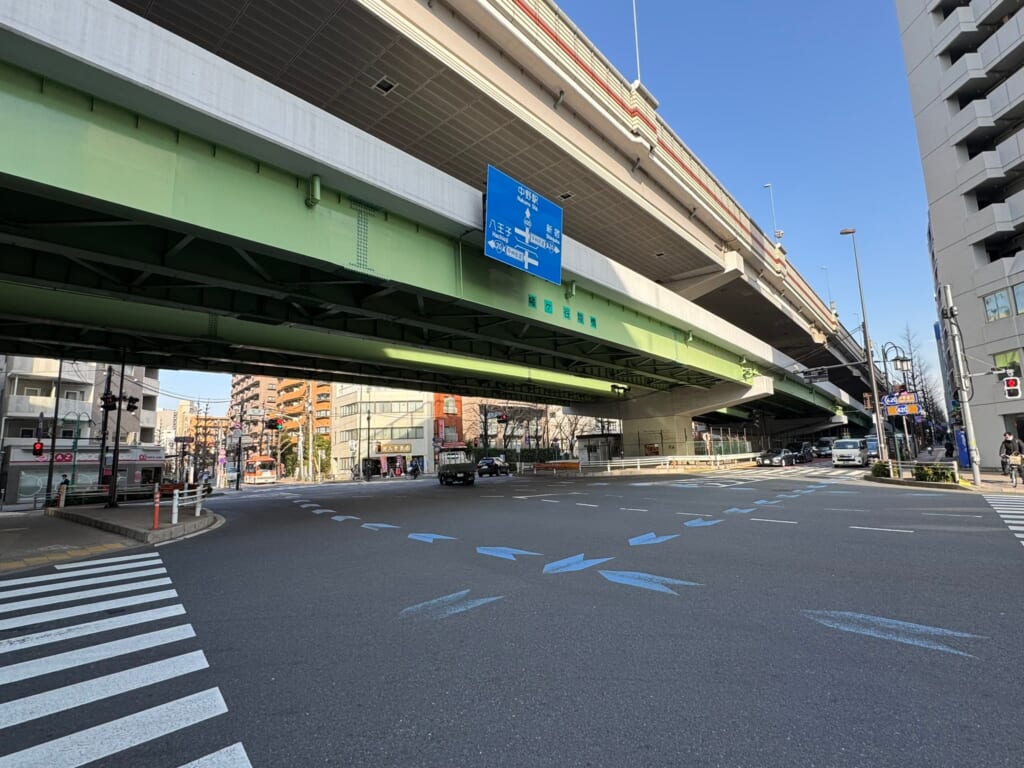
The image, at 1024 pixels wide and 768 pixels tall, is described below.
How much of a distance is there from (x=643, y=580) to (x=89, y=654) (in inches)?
230

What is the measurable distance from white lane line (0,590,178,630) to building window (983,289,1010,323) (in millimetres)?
38705

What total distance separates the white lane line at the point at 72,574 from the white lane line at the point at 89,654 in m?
4.53

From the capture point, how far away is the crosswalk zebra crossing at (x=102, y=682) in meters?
3.03

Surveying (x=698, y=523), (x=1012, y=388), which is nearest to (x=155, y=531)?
(x=698, y=523)

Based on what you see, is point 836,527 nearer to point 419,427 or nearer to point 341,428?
point 419,427

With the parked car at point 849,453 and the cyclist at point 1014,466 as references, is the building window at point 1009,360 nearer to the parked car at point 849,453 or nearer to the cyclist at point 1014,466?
the parked car at point 849,453

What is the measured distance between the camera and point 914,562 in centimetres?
720

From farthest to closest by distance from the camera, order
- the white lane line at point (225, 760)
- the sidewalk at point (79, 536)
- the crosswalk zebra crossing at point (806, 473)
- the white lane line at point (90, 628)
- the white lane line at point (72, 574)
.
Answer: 1. the crosswalk zebra crossing at point (806, 473)
2. the sidewalk at point (79, 536)
3. the white lane line at point (72, 574)
4. the white lane line at point (90, 628)
5. the white lane line at point (225, 760)

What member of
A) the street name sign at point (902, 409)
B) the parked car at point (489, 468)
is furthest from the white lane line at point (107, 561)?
the parked car at point (489, 468)

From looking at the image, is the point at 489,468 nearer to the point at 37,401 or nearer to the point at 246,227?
the point at 37,401

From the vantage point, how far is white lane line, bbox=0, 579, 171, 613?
256 inches

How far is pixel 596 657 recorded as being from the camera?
4184 millimetres

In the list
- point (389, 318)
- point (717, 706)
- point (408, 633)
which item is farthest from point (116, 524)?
point (717, 706)

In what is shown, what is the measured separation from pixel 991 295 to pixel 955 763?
3706 centimetres
